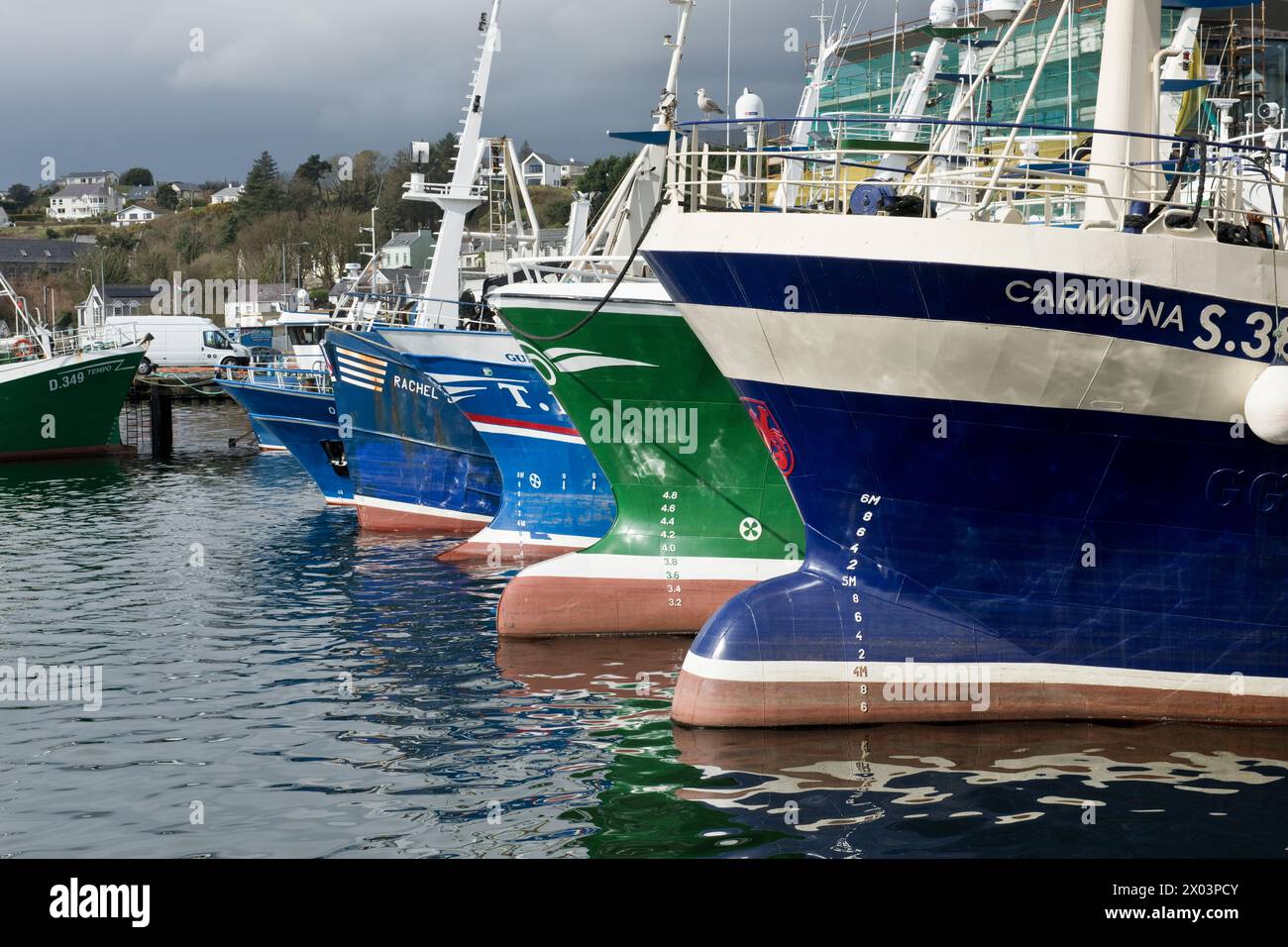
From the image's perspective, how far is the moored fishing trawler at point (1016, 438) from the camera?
395 inches

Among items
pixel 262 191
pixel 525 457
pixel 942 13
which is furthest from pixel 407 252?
pixel 525 457

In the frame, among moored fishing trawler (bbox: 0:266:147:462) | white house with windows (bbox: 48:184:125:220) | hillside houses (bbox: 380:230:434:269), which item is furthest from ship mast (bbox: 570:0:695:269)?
white house with windows (bbox: 48:184:125:220)

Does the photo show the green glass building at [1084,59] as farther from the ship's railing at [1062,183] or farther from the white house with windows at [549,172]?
the white house with windows at [549,172]

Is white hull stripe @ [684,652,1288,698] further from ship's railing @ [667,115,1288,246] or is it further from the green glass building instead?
the green glass building

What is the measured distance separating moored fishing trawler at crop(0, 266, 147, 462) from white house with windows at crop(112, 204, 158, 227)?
5232 inches

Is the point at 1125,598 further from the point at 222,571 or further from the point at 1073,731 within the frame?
the point at 222,571

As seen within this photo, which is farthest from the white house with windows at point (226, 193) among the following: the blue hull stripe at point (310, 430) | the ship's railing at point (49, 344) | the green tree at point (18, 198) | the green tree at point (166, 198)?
the blue hull stripe at point (310, 430)

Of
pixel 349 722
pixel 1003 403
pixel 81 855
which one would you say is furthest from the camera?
pixel 349 722

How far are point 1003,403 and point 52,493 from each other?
88.9ft

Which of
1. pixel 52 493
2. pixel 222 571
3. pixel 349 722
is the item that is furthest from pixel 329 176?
pixel 349 722

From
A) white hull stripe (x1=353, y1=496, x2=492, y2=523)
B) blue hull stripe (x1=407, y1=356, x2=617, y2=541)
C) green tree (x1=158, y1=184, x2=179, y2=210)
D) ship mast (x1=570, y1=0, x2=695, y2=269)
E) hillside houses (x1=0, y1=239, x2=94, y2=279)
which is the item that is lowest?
white hull stripe (x1=353, y1=496, x2=492, y2=523)

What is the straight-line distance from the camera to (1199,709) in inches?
433

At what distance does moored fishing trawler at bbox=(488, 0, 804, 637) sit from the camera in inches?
599

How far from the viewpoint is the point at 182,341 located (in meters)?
74.2
